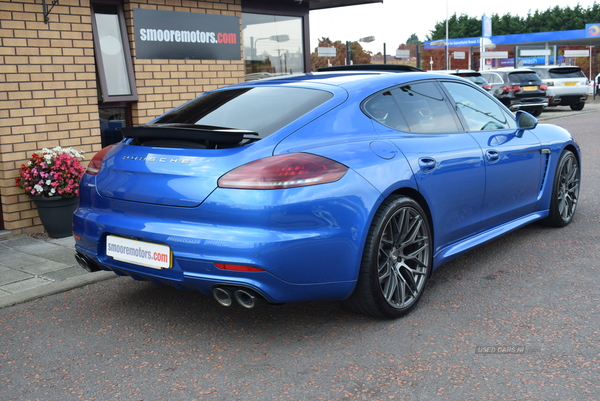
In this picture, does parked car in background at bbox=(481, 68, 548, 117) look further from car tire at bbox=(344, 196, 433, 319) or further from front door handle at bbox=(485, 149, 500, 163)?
car tire at bbox=(344, 196, 433, 319)

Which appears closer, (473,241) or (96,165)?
(96,165)

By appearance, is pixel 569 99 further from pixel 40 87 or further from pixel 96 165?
pixel 96 165

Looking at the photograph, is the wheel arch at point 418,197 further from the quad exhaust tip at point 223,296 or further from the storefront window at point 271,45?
the storefront window at point 271,45

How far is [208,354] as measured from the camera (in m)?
3.43

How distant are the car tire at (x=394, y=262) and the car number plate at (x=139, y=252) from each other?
3.54 feet

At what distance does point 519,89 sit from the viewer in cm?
2202

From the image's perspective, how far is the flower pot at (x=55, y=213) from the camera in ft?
20.7

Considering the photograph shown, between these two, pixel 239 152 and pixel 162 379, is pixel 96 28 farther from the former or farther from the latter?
pixel 162 379

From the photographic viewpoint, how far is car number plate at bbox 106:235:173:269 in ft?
11.2

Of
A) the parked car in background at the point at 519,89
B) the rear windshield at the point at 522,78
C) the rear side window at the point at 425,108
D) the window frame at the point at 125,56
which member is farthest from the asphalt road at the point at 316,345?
the rear windshield at the point at 522,78

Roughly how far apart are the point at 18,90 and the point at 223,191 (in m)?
4.09

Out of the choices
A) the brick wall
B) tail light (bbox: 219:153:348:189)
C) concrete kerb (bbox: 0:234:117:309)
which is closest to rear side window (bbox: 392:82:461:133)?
tail light (bbox: 219:153:348:189)

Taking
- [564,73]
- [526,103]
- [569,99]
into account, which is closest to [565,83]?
[564,73]

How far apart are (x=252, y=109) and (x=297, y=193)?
84 centimetres
